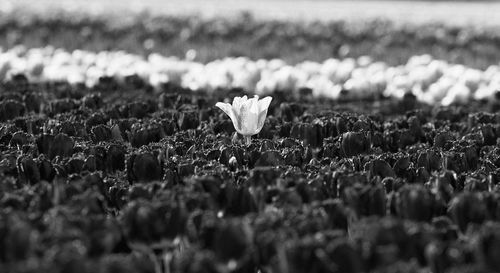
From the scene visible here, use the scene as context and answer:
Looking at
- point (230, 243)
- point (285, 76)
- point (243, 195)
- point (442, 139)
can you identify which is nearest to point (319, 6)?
point (285, 76)

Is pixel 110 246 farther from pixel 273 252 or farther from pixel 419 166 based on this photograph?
pixel 419 166

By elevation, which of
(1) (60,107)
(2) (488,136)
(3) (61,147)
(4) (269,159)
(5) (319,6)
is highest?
(5) (319,6)

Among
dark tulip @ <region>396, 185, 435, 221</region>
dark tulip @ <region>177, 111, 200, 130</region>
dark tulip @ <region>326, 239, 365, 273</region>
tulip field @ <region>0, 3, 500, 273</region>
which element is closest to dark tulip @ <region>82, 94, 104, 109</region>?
tulip field @ <region>0, 3, 500, 273</region>

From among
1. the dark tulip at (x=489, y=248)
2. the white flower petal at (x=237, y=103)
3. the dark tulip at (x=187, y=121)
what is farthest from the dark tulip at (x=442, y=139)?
the dark tulip at (x=489, y=248)

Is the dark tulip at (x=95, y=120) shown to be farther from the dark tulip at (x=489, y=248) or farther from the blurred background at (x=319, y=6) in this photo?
the blurred background at (x=319, y=6)

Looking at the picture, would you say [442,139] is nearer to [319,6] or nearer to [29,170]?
[29,170]

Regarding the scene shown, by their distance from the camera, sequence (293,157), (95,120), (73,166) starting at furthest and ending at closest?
(95,120) → (293,157) → (73,166)
